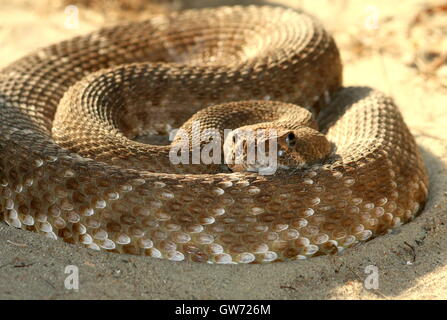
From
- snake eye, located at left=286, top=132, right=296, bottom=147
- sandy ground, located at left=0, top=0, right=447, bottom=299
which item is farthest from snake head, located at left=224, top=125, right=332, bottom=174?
sandy ground, located at left=0, top=0, right=447, bottom=299

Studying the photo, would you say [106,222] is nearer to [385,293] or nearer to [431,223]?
[385,293]

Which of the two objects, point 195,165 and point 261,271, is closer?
point 261,271

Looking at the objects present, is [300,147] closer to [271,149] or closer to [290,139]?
[290,139]

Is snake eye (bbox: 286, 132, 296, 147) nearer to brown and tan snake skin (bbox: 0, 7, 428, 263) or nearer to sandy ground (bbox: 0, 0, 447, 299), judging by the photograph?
brown and tan snake skin (bbox: 0, 7, 428, 263)

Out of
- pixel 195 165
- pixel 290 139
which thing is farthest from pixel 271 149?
pixel 195 165

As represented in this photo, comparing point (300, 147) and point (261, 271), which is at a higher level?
point (300, 147)
